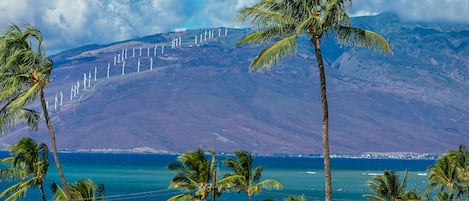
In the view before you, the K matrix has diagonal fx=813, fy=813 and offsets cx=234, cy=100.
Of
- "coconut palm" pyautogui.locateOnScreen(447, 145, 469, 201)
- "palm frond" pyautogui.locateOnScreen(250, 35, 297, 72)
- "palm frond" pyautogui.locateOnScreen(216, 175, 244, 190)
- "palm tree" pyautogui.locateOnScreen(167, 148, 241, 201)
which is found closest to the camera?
"palm frond" pyautogui.locateOnScreen(250, 35, 297, 72)

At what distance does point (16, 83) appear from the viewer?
30.7 metres

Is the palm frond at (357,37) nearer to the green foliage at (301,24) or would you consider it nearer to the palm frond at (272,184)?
the green foliage at (301,24)

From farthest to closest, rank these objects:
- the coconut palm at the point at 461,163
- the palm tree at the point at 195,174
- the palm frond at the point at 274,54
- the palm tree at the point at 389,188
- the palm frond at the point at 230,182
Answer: the coconut palm at the point at 461,163, the palm tree at the point at 389,188, the palm tree at the point at 195,174, the palm frond at the point at 230,182, the palm frond at the point at 274,54

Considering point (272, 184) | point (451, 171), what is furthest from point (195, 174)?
point (451, 171)

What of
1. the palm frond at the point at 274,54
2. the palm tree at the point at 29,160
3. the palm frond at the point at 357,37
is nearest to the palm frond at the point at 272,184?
the palm tree at the point at 29,160

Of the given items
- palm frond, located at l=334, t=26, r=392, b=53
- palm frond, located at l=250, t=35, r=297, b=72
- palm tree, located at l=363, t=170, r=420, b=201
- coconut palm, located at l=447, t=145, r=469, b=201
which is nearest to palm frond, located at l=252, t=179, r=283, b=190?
palm tree, located at l=363, t=170, r=420, b=201

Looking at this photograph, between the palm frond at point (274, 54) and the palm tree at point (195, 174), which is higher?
the palm frond at point (274, 54)

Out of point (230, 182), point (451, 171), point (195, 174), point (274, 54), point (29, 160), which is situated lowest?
point (230, 182)

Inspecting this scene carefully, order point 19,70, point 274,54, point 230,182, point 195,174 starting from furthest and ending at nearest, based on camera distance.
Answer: point 230,182
point 195,174
point 19,70
point 274,54


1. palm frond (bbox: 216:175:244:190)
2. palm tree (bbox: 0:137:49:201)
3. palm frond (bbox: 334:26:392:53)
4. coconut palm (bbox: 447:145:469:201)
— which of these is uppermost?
coconut palm (bbox: 447:145:469:201)

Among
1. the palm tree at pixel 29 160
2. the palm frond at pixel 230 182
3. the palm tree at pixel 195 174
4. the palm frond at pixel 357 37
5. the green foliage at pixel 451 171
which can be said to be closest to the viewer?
the palm frond at pixel 357 37

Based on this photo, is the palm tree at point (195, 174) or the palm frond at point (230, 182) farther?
the palm tree at point (195, 174)

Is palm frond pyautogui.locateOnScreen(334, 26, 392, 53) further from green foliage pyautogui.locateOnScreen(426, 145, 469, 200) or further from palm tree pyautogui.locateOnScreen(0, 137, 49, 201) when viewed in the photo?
green foliage pyautogui.locateOnScreen(426, 145, 469, 200)

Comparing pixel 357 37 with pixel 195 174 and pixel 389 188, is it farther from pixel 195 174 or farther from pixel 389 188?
pixel 389 188
